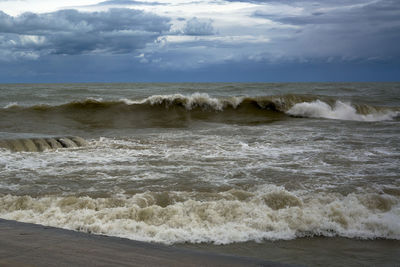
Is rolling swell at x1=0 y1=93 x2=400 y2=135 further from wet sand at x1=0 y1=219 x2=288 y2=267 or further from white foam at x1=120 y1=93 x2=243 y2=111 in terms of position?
wet sand at x1=0 y1=219 x2=288 y2=267

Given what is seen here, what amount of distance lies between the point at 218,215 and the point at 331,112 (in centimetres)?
1638

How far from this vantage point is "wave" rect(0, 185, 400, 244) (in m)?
4.16

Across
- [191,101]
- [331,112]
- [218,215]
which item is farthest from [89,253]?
[331,112]

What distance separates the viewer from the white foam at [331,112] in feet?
63.5

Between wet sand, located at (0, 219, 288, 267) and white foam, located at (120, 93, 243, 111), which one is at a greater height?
white foam, located at (120, 93, 243, 111)

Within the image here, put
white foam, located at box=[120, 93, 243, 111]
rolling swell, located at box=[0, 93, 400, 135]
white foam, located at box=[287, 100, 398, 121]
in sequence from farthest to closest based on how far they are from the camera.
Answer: white foam, located at box=[120, 93, 243, 111]
white foam, located at box=[287, 100, 398, 121]
rolling swell, located at box=[0, 93, 400, 135]

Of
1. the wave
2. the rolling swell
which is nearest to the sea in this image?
the wave

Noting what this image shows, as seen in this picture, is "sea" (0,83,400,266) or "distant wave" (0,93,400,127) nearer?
"sea" (0,83,400,266)

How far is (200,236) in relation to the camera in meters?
A: 4.05

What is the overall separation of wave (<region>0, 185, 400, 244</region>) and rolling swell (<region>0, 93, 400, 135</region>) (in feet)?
36.2

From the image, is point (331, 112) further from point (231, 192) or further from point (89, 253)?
point (89, 253)

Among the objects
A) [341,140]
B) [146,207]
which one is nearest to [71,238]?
[146,207]

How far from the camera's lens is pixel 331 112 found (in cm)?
1977

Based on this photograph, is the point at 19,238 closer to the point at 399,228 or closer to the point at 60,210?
the point at 60,210
